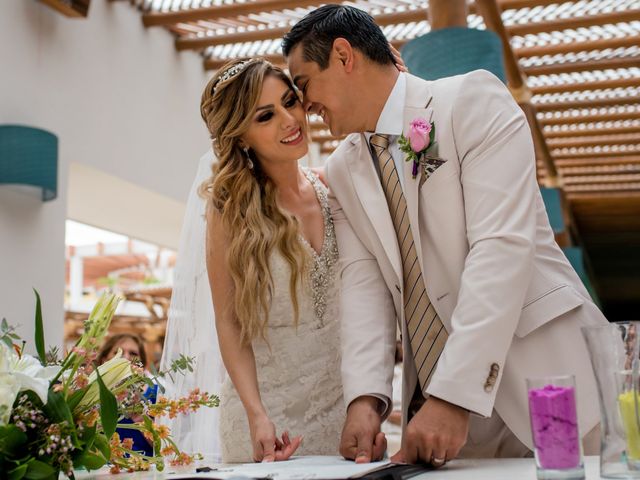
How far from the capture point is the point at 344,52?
2.04 metres

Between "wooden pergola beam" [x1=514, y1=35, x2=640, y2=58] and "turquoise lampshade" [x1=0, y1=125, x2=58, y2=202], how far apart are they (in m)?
4.41

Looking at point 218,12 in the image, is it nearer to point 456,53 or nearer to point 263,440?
point 456,53

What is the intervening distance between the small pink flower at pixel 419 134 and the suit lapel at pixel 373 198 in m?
0.16

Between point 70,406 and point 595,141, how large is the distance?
9.08 metres

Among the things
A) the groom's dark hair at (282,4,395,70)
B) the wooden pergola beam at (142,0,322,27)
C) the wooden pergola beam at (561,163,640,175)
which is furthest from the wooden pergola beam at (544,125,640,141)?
the groom's dark hair at (282,4,395,70)

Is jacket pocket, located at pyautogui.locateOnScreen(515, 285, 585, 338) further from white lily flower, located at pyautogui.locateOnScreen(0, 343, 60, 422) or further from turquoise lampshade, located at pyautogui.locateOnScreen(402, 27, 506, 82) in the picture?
turquoise lampshade, located at pyautogui.locateOnScreen(402, 27, 506, 82)

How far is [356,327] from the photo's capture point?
1.94 meters

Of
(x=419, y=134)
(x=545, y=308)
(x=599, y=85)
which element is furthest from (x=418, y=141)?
(x=599, y=85)

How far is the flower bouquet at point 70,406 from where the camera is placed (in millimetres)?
1280

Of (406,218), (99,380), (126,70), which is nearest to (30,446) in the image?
(99,380)

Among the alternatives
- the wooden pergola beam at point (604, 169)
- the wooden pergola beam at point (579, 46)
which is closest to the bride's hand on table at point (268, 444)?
the wooden pergola beam at point (579, 46)

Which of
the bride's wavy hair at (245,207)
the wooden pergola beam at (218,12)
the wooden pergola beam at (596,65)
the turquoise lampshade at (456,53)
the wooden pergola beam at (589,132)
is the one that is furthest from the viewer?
the wooden pergola beam at (589,132)

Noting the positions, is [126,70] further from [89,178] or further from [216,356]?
[216,356]

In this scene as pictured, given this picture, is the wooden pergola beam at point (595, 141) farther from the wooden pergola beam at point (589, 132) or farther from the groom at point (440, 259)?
the groom at point (440, 259)
